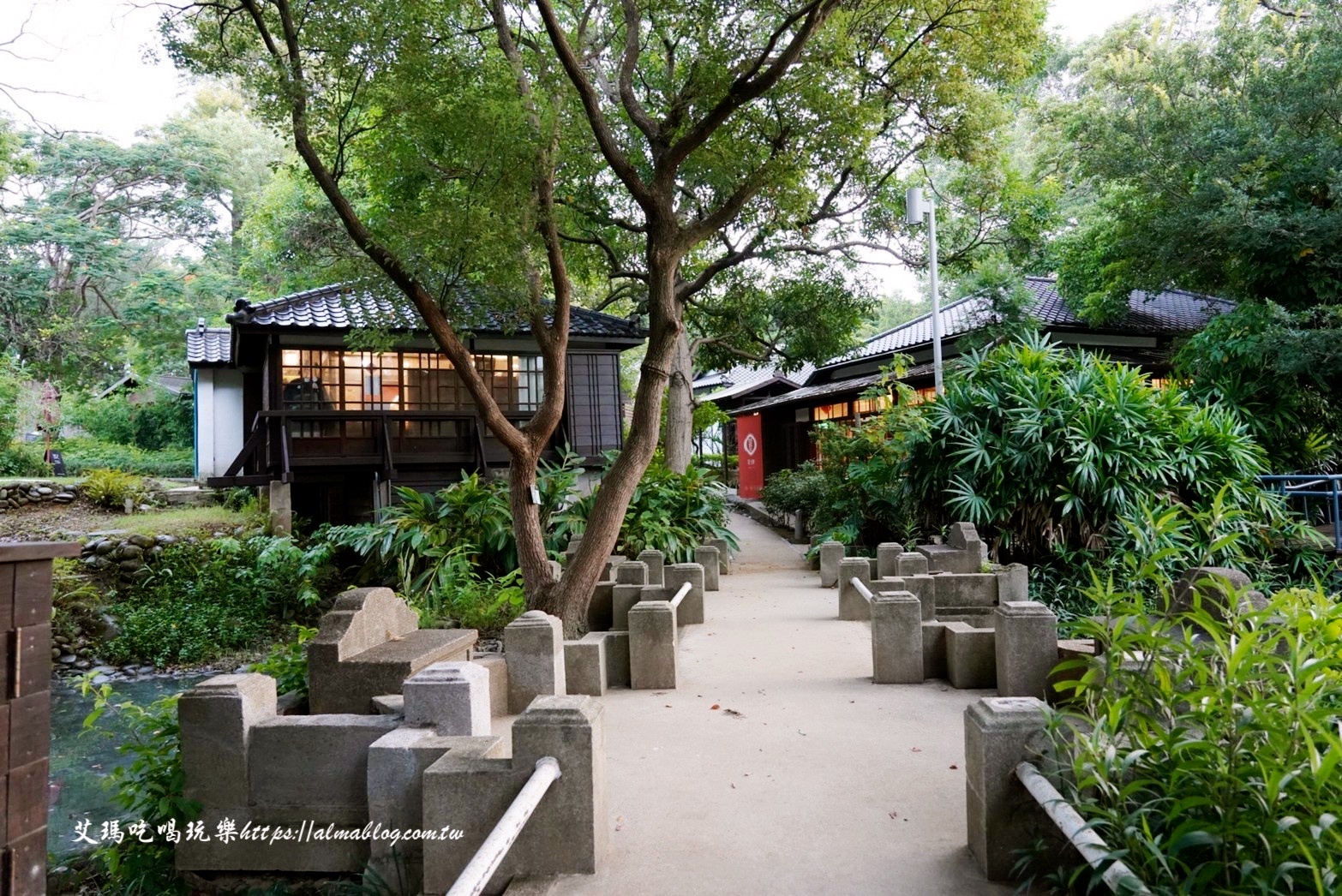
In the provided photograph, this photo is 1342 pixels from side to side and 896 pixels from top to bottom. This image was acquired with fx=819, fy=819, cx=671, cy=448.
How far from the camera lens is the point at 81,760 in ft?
27.8

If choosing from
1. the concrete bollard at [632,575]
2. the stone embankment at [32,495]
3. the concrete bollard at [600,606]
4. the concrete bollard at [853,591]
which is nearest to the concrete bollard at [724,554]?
the concrete bollard at [853,591]

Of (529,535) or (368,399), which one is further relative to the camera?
(368,399)

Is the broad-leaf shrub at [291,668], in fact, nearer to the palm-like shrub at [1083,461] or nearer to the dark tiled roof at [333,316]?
the palm-like shrub at [1083,461]

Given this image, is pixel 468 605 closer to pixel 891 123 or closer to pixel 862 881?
pixel 862 881

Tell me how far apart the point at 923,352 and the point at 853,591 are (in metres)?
12.2

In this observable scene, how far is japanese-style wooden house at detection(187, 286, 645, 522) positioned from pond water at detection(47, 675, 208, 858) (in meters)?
4.09

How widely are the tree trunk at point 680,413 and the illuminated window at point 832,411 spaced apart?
619 cm

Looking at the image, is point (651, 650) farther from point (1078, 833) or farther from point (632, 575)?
point (1078, 833)

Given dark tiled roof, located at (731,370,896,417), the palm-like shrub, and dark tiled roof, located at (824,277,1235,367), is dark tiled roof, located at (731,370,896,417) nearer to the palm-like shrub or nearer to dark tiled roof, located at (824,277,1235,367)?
dark tiled roof, located at (824,277,1235,367)

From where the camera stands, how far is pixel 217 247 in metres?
29.7

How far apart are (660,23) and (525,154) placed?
2.89 m

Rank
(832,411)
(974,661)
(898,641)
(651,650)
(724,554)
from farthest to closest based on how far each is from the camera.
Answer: (832,411) → (724,554) → (651,650) → (898,641) → (974,661)

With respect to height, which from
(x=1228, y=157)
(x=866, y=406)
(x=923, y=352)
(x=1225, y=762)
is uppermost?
(x=1228, y=157)

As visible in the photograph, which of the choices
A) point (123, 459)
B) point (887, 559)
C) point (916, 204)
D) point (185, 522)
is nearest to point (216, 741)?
point (887, 559)
